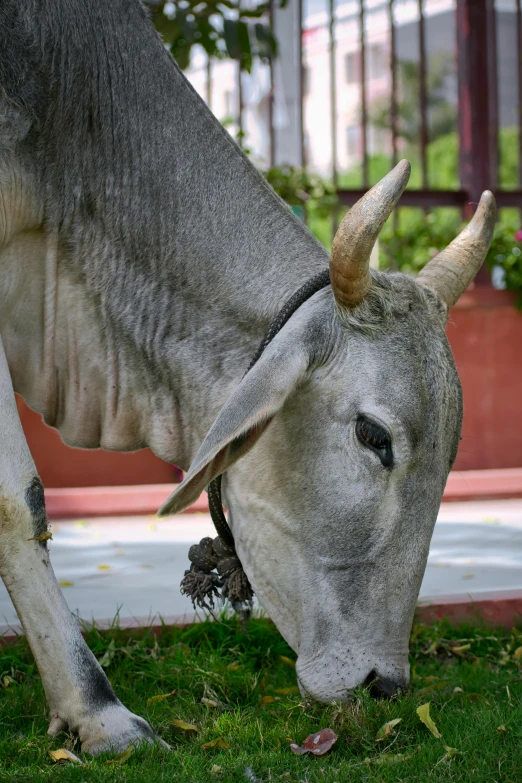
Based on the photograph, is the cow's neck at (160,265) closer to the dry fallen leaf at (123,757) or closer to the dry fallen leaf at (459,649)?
the dry fallen leaf at (123,757)

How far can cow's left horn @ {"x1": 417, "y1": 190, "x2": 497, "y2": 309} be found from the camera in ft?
10.5

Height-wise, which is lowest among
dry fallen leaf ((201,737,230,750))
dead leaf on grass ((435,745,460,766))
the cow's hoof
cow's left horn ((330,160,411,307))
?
dry fallen leaf ((201,737,230,750))

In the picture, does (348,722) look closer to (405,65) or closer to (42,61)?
(42,61)

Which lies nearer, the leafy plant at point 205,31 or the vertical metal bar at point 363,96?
the leafy plant at point 205,31

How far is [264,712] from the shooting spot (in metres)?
2.95

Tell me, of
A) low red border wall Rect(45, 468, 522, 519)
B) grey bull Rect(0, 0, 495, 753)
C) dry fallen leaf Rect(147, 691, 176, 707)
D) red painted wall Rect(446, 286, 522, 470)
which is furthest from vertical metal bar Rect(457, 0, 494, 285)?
dry fallen leaf Rect(147, 691, 176, 707)

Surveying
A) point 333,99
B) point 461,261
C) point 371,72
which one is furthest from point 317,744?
point 371,72

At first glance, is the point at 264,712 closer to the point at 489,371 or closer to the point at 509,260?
the point at 489,371

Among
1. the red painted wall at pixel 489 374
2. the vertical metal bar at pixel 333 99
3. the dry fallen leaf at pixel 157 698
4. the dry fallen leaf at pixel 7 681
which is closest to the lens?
the dry fallen leaf at pixel 157 698

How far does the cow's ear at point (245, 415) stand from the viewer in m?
2.57

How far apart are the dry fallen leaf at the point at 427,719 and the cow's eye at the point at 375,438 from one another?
0.64 meters

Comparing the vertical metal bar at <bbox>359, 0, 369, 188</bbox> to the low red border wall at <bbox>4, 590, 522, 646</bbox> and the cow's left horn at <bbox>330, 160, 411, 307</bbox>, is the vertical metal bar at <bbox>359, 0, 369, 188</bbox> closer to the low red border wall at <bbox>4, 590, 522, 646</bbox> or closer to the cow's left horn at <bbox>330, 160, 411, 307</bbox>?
the low red border wall at <bbox>4, 590, 522, 646</bbox>

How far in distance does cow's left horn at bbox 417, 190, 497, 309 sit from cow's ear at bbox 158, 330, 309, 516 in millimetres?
612

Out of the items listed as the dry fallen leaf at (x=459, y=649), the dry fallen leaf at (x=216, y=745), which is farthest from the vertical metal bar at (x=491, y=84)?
the dry fallen leaf at (x=216, y=745)
